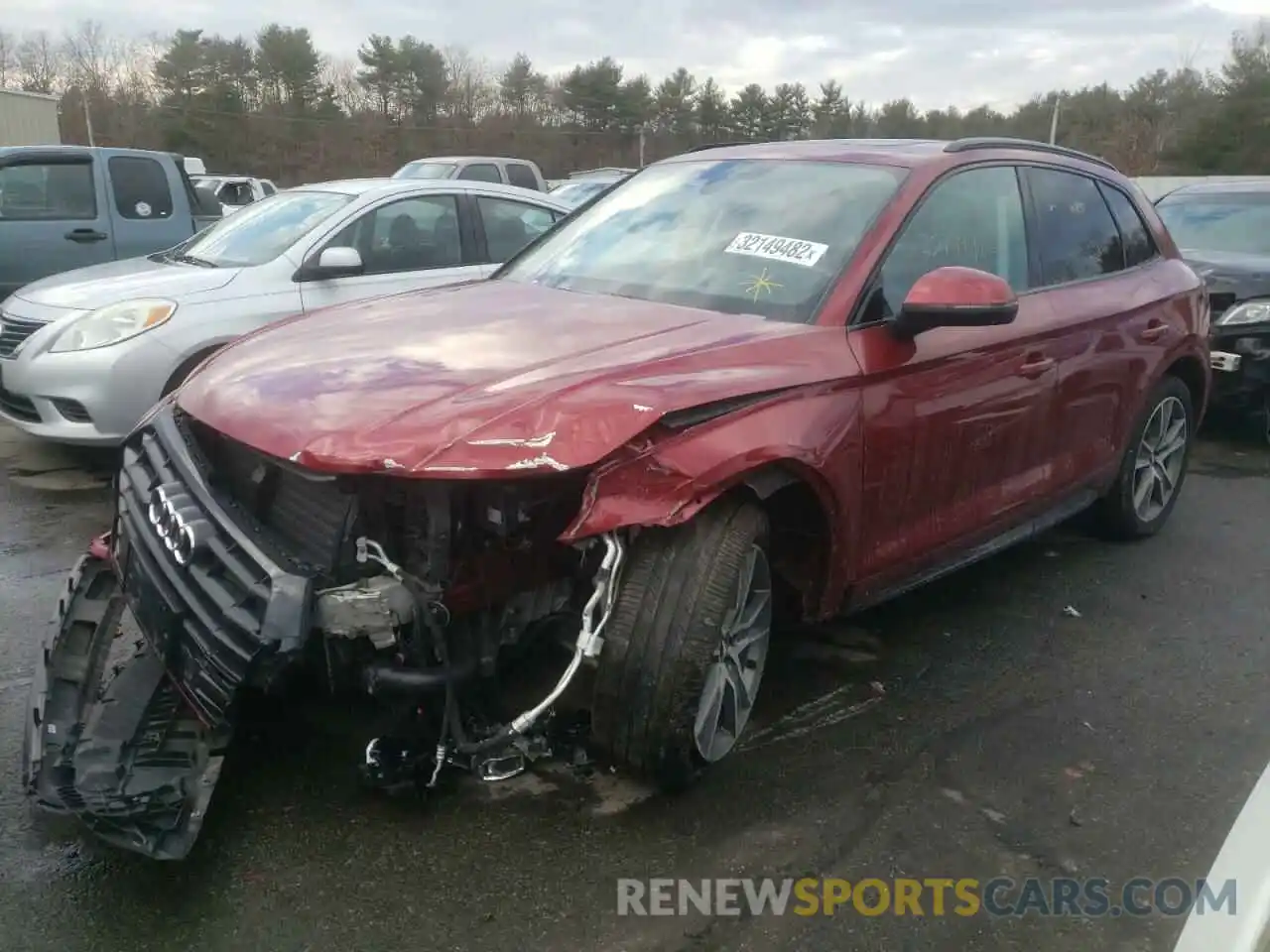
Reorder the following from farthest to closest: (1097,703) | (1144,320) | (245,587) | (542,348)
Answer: (1144,320)
(1097,703)
(542,348)
(245,587)

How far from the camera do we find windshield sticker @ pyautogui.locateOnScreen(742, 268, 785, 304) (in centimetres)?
332

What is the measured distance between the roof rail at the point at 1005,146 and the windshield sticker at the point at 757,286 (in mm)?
957

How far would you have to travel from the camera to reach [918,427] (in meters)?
3.31

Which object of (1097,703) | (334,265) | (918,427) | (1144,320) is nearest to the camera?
(918,427)

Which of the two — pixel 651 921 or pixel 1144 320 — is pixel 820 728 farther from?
pixel 1144 320

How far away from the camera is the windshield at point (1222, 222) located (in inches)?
296

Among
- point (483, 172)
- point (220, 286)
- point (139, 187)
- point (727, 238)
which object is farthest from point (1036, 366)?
point (483, 172)

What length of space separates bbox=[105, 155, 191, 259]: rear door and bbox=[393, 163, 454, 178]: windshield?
530 centimetres

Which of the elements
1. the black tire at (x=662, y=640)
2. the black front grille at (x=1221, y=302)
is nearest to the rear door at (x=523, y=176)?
the black front grille at (x=1221, y=302)

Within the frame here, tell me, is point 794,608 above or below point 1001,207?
below

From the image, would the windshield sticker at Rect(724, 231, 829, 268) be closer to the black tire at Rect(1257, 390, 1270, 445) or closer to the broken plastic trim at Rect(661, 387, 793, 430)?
the broken plastic trim at Rect(661, 387, 793, 430)

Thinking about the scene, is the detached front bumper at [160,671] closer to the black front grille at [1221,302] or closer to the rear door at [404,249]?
the rear door at [404,249]

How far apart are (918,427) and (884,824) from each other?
1194mm

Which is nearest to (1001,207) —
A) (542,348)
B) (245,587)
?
(542,348)
